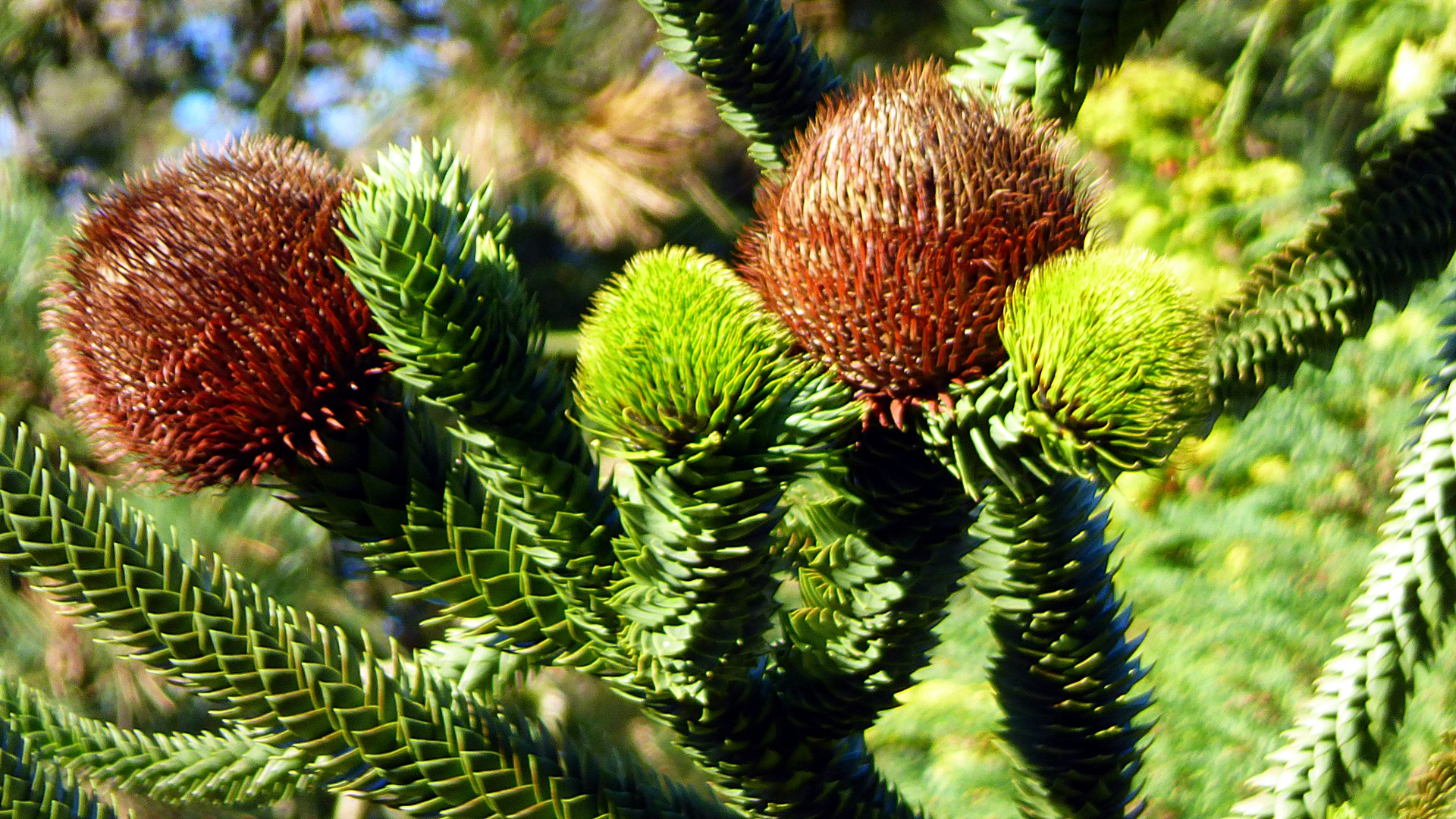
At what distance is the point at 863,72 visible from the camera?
1306 millimetres

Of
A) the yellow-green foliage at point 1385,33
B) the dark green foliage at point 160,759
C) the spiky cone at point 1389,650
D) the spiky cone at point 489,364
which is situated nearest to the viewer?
the spiky cone at point 489,364

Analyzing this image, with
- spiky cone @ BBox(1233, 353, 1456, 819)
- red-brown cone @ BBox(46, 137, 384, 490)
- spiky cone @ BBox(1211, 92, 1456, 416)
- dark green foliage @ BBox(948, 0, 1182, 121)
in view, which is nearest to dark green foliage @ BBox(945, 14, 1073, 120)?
dark green foliage @ BBox(948, 0, 1182, 121)

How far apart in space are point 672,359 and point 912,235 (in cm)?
21

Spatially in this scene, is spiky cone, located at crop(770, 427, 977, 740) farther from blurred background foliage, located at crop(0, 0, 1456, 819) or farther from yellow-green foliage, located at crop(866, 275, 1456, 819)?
yellow-green foliage, located at crop(866, 275, 1456, 819)

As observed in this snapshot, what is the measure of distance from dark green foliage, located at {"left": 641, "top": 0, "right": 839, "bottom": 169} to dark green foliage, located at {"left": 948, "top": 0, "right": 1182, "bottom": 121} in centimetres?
17

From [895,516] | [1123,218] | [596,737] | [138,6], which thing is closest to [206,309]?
[895,516]

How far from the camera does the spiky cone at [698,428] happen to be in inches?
27.3

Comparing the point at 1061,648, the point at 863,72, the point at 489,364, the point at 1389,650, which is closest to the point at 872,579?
the point at 1061,648

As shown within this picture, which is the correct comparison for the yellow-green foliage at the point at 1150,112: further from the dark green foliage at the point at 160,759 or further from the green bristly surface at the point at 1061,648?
the dark green foliage at the point at 160,759

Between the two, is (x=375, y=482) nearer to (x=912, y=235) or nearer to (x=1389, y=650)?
(x=912, y=235)

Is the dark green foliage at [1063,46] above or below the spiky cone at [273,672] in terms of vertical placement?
above

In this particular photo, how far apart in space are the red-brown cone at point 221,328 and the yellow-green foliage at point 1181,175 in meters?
2.39

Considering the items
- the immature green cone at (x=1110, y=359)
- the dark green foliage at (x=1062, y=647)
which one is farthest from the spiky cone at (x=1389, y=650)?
the immature green cone at (x=1110, y=359)

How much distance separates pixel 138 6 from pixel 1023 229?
13.8 ft
